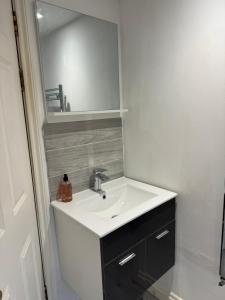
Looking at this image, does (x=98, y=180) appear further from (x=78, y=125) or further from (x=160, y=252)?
(x=160, y=252)

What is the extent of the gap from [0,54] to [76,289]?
55.1 inches

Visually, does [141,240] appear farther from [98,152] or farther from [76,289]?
[98,152]

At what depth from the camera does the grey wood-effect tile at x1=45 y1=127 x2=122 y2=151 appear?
1.33 m

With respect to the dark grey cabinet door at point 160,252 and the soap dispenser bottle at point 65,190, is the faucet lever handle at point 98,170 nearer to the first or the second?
the soap dispenser bottle at point 65,190

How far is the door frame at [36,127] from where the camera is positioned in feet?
3.72

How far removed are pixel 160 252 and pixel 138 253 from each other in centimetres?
22

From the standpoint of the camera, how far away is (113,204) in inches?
60.0

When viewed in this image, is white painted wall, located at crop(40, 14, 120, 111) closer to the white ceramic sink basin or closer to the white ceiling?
the white ceiling

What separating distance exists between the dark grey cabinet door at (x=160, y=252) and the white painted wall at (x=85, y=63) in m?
0.95

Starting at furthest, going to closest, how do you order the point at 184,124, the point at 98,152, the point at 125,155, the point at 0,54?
the point at 125,155 → the point at 98,152 → the point at 184,124 → the point at 0,54

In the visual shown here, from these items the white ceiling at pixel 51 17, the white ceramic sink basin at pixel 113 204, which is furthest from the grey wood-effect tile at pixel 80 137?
the white ceiling at pixel 51 17

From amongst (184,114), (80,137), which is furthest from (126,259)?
(184,114)

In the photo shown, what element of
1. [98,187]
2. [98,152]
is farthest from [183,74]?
[98,187]

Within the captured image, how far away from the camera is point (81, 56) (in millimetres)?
1393
